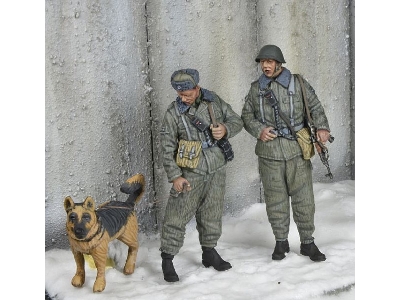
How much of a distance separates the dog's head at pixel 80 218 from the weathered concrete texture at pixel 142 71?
580 millimetres

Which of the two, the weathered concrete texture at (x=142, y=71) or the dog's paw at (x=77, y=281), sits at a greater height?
the weathered concrete texture at (x=142, y=71)

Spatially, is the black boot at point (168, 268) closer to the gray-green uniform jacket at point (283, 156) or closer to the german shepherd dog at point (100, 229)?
the german shepherd dog at point (100, 229)

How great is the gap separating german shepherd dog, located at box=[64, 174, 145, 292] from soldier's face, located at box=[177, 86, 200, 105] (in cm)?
45

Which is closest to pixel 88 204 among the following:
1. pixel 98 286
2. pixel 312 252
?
pixel 98 286

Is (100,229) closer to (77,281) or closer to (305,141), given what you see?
(77,281)

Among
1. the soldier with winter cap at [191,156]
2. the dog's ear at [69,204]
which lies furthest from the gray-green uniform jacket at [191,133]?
the dog's ear at [69,204]

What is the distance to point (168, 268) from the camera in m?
3.80

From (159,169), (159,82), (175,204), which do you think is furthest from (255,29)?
(175,204)

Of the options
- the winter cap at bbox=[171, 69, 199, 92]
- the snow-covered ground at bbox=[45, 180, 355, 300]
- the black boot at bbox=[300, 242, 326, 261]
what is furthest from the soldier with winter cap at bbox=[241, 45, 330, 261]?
the winter cap at bbox=[171, 69, 199, 92]

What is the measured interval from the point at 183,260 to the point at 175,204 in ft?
1.31

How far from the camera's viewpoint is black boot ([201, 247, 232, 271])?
3.88 metres

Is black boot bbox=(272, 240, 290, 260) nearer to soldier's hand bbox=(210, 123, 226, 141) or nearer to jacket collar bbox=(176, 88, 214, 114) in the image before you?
soldier's hand bbox=(210, 123, 226, 141)

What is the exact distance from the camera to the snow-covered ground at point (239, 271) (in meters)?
3.64

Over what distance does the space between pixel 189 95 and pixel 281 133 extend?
49 cm
